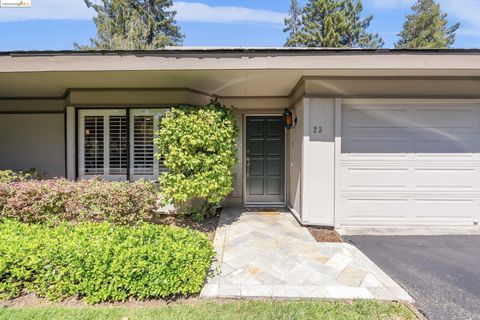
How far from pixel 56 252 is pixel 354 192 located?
449cm

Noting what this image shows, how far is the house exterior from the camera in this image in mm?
3791

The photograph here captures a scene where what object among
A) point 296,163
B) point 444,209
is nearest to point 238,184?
point 296,163

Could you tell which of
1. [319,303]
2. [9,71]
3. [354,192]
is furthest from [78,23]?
[319,303]

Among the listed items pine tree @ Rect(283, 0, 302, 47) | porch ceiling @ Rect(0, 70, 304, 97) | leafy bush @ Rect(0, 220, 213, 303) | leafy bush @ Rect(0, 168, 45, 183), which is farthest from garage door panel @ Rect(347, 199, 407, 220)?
pine tree @ Rect(283, 0, 302, 47)

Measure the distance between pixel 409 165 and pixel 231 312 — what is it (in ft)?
13.5

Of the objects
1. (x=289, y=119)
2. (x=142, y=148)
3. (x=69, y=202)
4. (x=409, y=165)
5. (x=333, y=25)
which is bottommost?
(x=69, y=202)

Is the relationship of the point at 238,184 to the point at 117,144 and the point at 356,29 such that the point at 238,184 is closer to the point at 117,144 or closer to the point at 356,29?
the point at 117,144

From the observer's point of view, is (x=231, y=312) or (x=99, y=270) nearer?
(x=231, y=312)

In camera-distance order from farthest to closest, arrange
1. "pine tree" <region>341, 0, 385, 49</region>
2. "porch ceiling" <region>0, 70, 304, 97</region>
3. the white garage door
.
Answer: "pine tree" <region>341, 0, 385, 49</region> → the white garage door → "porch ceiling" <region>0, 70, 304, 97</region>

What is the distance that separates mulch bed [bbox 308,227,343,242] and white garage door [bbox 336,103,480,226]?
0.35 meters

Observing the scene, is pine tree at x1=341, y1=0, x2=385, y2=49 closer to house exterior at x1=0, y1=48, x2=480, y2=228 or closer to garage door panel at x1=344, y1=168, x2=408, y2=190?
house exterior at x1=0, y1=48, x2=480, y2=228

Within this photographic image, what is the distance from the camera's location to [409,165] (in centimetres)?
457

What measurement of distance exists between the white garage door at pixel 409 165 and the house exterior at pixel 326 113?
18mm

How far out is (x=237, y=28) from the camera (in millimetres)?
15328
